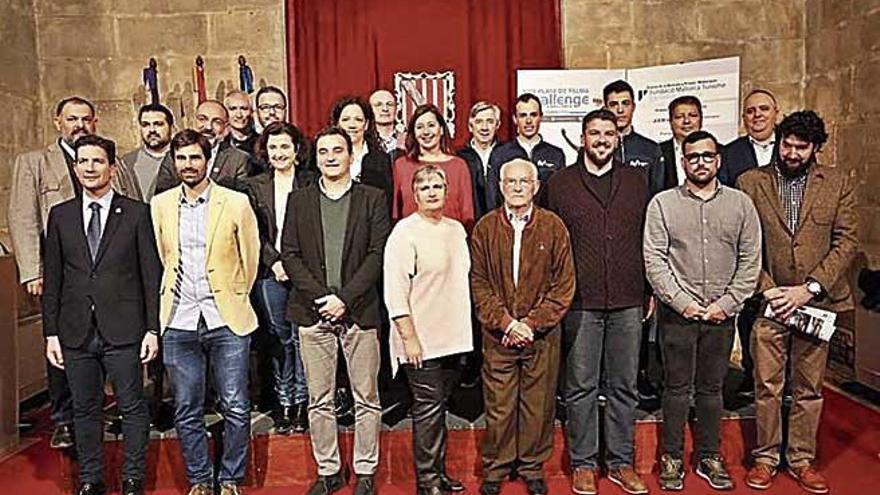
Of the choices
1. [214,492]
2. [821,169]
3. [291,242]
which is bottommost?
[214,492]

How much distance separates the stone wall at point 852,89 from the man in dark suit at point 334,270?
3629 mm

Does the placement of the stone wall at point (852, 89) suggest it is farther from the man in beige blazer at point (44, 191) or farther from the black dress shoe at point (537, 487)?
the man in beige blazer at point (44, 191)

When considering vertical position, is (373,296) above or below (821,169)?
below

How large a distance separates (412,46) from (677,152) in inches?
102

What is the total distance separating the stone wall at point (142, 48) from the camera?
6488 millimetres

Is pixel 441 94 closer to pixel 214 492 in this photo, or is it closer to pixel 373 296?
pixel 373 296

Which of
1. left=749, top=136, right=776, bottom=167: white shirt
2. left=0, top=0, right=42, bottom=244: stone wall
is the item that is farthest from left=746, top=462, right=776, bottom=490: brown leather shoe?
left=0, top=0, right=42, bottom=244: stone wall

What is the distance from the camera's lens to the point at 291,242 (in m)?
3.64

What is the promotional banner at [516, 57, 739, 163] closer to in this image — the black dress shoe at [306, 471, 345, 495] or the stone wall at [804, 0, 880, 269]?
the stone wall at [804, 0, 880, 269]

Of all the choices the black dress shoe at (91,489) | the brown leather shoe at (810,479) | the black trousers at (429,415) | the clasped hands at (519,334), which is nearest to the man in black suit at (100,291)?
the black dress shoe at (91,489)

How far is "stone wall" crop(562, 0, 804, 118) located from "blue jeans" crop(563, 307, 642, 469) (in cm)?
329

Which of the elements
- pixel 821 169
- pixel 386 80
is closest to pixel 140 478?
pixel 821 169

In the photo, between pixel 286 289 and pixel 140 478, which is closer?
pixel 140 478

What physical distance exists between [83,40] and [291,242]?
12.5 feet
